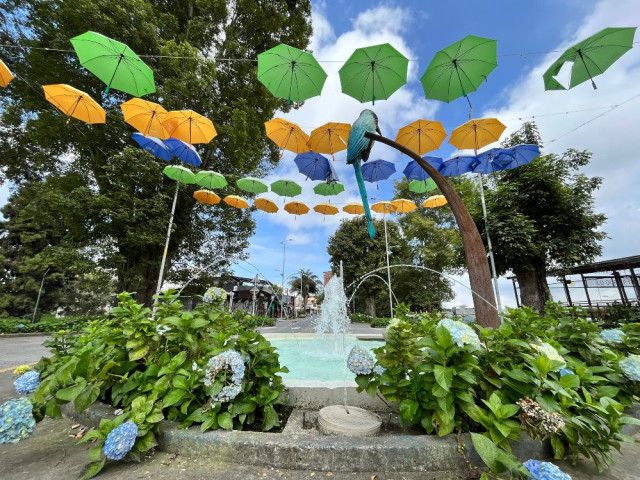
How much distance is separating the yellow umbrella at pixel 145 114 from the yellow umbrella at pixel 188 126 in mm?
166

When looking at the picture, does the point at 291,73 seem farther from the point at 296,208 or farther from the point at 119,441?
the point at 296,208

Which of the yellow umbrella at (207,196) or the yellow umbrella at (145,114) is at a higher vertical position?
the yellow umbrella at (145,114)

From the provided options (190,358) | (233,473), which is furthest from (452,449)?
(190,358)

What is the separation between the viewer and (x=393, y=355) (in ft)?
6.70

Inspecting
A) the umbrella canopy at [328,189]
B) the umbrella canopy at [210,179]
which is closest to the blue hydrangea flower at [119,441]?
the umbrella canopy at [328,189]

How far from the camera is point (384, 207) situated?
12.2 m

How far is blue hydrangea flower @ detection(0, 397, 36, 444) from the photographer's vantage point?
5.01 ft

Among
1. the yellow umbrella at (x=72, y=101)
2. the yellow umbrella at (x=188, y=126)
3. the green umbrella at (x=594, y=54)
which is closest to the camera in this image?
the green umbrella at (x=594, y=54)

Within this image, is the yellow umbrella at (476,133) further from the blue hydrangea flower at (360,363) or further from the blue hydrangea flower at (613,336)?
the blue hydrangea flower at (360,363)

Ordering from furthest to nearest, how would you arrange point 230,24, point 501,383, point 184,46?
1. point 230,24
2. point 184,46
3. point 501,383

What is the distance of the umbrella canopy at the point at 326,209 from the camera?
36.9ft

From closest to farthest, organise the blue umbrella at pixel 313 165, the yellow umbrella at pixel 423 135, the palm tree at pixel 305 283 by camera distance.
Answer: the yellow umbrella at pixel 423 135 < the blue umbrella at pixel 313 165 < the palm tree at pixel 305 283

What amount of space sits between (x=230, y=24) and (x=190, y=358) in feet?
56.0

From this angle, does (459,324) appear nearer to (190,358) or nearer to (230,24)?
(190,358)
